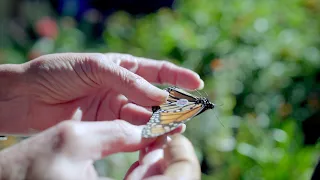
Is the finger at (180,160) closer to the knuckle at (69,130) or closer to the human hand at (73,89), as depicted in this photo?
the knuckle at (69,130)

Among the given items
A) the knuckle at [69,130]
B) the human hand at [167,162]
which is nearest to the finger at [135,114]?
the human hand at [167,162]

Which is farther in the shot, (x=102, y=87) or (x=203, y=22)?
(x=203, y=22)

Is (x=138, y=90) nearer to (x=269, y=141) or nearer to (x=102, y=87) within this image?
(x=102, y=87)

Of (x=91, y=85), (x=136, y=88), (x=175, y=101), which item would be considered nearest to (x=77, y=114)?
(x=91, y=85)

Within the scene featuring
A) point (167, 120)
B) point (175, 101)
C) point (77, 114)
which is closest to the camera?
point (167, 120)

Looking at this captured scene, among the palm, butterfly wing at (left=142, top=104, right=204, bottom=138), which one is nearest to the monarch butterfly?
butterfly wing at (left=142, top=104, right=204, bottom=138)

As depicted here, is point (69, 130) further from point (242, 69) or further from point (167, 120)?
point (242, 69)

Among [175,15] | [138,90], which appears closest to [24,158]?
[138,90]
